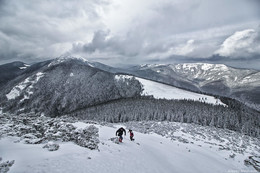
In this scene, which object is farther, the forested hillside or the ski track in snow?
the forested hillside

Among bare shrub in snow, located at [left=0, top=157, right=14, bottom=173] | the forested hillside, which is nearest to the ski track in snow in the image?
bare shrub in snow, located at [left=0, top=157, right=14, bottom=173]

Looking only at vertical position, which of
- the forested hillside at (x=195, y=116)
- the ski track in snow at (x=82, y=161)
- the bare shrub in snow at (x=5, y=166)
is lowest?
the forested hillside at (x=195, y=116)

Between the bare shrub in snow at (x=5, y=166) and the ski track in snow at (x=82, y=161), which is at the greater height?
the bare shrub in snow at (x=5, y=166)

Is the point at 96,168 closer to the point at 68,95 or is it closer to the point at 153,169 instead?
Result: the point at 153,169

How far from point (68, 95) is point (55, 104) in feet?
70.0

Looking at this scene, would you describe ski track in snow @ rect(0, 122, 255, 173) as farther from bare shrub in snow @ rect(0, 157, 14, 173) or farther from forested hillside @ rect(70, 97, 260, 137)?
forested hillside @ rect(70, 97, 260, 137)

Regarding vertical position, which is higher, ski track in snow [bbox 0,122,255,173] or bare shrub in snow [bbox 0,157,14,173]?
bare shrub in snow [bbox 0,157,14,173]

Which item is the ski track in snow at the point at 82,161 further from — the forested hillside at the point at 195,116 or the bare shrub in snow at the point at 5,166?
the forested hillside at the point at 195,116

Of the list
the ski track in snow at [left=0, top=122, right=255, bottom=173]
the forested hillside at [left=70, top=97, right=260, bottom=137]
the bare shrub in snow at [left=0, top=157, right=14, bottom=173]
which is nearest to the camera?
the bare shrub in snow at [left=0, top=157, right=14, bottom=173]

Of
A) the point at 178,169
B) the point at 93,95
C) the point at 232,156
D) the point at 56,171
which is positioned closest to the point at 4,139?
the point at 56,171

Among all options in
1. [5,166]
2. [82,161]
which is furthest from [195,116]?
[5,166]

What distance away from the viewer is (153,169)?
12.4 metres

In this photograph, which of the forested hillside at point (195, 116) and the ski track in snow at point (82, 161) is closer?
the ski track in snow at point (82, 161)

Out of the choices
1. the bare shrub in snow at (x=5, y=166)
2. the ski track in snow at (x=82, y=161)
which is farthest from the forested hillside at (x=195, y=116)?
the bare shrub in snow at (x=5, y=166)
